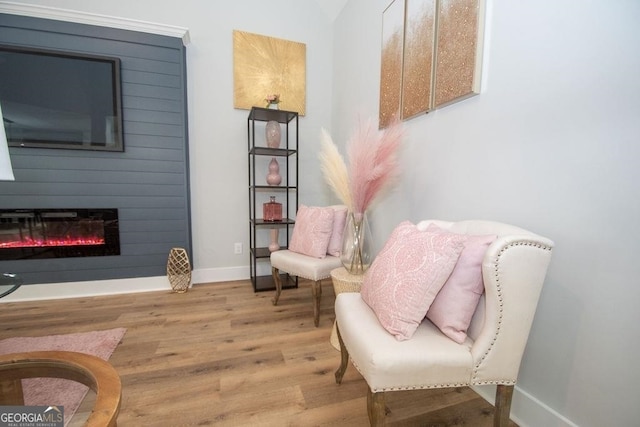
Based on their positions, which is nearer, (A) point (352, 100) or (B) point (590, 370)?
(B) point (590, 370)

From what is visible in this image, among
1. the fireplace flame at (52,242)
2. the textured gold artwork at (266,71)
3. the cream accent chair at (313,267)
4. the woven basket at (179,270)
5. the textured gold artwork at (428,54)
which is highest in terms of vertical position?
the textured gold artwork at (266,71)

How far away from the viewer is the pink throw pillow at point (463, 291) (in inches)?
37.0

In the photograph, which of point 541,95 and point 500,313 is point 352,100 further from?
point 500,313

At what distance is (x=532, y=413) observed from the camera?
110 cm

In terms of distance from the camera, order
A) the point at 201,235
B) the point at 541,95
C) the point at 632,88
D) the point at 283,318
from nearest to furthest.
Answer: the point at 632,88, the point at 541,95, the point at 283,318, the point at 201,235

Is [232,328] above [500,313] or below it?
below

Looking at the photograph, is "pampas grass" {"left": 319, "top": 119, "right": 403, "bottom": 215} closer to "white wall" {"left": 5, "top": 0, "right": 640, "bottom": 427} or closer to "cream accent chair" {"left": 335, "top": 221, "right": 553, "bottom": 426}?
"white wall" {"left": 5, "top": 0, "right": 640, "bottom": 427}

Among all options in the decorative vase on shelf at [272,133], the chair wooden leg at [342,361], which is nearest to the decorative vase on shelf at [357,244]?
the chair wooden leg at [342,361]

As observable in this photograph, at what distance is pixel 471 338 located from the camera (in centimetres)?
99

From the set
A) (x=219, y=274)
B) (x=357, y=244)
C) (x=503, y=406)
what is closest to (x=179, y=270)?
(x=219, y=274)

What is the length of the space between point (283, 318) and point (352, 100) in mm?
2051

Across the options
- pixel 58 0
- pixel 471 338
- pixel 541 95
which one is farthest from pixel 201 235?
pixel 541 95

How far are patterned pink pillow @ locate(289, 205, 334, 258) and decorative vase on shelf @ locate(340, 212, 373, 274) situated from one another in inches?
16.3

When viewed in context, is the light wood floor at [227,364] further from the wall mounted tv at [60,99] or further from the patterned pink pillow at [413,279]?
the wall mounted tv at [60,99]
